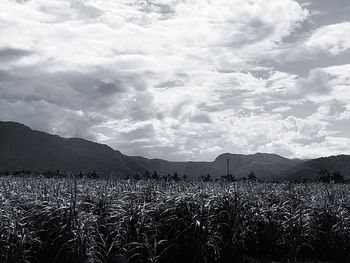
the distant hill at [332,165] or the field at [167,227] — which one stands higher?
the distant hill at [332,165]

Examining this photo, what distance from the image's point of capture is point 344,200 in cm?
1666

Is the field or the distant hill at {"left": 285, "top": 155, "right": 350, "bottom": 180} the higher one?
the distant hill at {"left": 285, "top": 155, "right": 350, "bottom": 180}

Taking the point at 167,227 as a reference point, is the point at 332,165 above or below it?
above

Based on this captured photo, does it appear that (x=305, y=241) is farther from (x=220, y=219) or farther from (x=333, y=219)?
(x=220, y=219)

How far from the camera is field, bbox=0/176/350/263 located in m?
9.95

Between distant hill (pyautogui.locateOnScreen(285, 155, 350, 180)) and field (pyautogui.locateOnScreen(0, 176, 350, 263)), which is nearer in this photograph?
field (pyautogui.locateOnScreen(0, 176, 350, 263))

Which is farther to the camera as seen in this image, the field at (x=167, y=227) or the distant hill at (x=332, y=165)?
the distant hill at (x=332, y=165)

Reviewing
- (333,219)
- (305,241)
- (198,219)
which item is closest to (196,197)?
(198,219)

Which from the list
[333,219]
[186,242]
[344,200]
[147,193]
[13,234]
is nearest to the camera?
[13,234]

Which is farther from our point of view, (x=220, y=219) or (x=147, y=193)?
(x=147, y=193)

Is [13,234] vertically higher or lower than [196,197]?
lower

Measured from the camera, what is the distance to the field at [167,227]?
9.95m

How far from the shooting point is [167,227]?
38.1 ft

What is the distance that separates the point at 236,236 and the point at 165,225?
2.11 m
